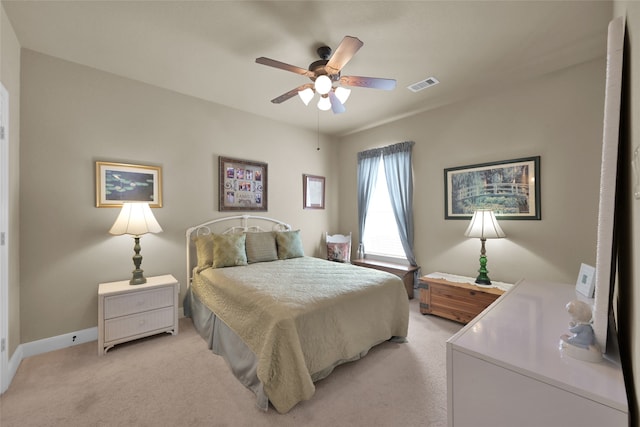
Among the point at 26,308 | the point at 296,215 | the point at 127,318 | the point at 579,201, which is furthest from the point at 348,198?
the point at 26,308

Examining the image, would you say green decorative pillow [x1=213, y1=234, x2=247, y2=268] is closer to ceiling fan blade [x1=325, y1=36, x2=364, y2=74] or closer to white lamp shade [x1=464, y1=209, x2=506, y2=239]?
ceiling fan blade [x1=325, y1=36, x2=364, y2=74]

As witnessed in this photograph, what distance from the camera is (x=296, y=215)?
4.53m

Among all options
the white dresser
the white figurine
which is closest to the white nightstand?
the white dresser

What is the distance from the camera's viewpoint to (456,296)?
3.10m

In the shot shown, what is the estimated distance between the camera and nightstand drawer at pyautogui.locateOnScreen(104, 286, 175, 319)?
2508 millimetres

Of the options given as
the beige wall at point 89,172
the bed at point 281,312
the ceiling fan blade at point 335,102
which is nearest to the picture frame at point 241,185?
the beige wall at point 89,172

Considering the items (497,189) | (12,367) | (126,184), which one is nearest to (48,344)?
(12,367)

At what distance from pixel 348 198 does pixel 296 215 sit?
3.71ft

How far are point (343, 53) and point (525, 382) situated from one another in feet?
7.07

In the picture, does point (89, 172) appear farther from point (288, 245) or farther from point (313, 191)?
point (313, 191)

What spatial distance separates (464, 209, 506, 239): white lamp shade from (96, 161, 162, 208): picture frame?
149 inches

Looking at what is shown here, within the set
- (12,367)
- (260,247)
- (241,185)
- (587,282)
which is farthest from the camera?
(241,185)

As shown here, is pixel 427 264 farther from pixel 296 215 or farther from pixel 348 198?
pixel 296 215

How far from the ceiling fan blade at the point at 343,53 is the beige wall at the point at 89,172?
212 cm
